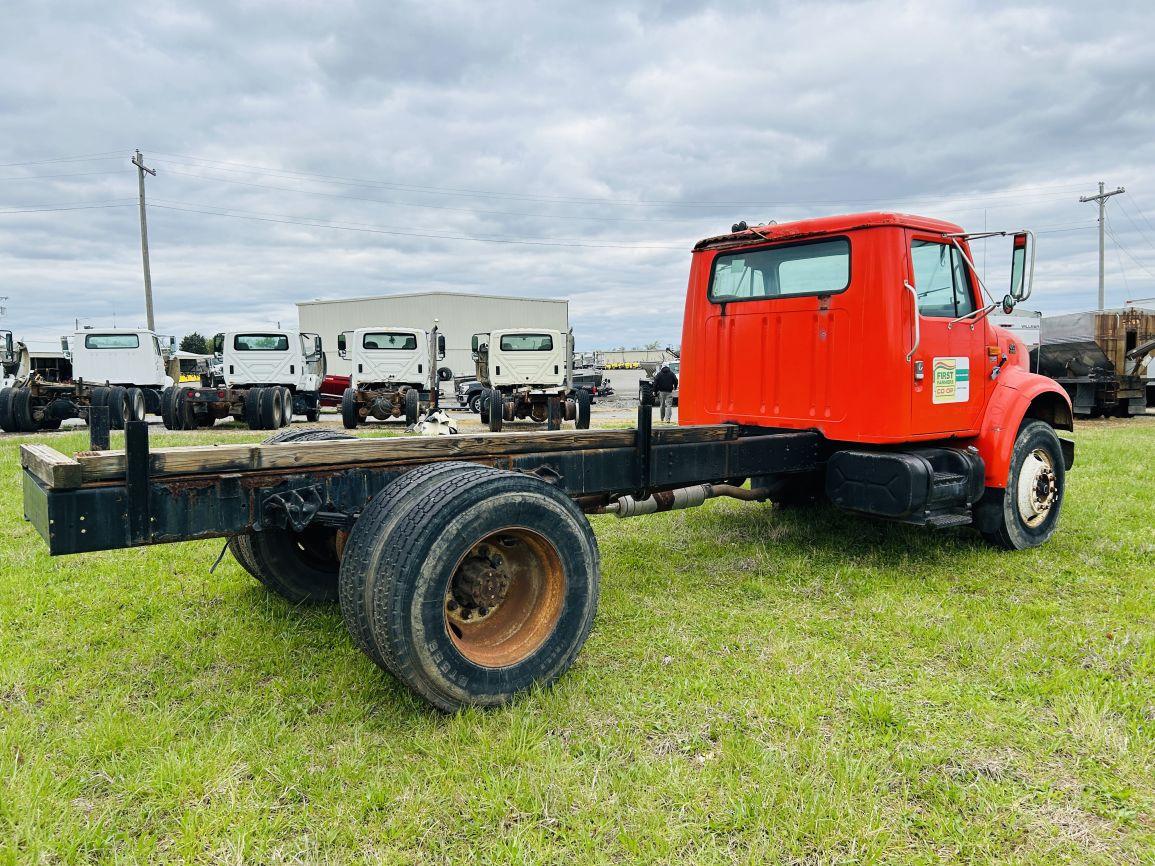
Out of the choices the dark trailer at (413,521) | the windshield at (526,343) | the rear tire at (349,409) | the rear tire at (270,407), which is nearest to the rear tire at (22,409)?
the rear tire at (270,407)

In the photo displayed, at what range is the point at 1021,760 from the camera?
270 cm

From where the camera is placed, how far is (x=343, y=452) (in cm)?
317

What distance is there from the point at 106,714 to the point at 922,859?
293 cm

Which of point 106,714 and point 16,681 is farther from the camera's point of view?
point 16,681

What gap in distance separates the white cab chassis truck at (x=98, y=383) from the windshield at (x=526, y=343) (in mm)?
7788

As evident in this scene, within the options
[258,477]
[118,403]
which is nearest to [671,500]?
[258,477]

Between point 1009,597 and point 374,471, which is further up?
point 374,471

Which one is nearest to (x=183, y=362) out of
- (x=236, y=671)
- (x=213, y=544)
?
(x=213, y=544)

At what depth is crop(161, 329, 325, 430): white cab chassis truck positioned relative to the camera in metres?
16.5

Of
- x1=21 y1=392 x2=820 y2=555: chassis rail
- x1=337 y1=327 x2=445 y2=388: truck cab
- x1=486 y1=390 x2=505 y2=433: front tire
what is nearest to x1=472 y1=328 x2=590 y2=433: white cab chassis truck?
x1=486 y1=390 x2=505 y2=433: front tire

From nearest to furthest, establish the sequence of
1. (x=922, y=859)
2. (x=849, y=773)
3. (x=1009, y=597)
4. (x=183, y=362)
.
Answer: (x=922, y=859) < (x=849, y=773) < (x=1009, y=597) < (x=183, y=362)

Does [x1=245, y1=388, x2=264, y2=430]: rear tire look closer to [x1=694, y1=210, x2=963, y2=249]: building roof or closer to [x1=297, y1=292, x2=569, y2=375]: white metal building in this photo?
[x1=694, y1=210, x2=963, y2=249]: building roof

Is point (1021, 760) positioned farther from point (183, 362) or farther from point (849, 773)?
point (183, 362)

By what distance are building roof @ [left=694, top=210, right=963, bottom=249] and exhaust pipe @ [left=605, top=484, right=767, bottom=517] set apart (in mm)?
1739
